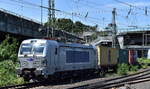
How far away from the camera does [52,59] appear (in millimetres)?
21203

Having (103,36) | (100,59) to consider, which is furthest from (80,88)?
(103,36)

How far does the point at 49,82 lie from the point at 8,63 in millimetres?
5981

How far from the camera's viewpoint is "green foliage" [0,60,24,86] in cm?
2182

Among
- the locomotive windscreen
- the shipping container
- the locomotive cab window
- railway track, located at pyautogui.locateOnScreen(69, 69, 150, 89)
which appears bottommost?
railway track, located at pyautogui.locateOnScreen(69, 69, 150, 89)

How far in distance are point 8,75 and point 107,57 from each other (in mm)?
12269

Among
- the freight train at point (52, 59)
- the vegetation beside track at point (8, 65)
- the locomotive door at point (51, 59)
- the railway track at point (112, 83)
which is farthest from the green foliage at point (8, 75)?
the railway track at point (112, 83)

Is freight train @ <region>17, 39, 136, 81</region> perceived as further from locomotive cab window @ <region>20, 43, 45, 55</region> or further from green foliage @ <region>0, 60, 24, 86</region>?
green foliage @ <region>0, 60, 24, 86</region>

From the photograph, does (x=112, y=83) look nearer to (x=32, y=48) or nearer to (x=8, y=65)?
(x=32, y=48)

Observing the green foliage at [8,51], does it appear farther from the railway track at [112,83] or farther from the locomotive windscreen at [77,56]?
the railway track at [112,83]

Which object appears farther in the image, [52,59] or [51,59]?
[52,59]

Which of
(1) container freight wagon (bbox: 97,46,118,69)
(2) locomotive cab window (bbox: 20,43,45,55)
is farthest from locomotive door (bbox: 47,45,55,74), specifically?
(1) container freight wagon (bbox: 97,46,118,69)

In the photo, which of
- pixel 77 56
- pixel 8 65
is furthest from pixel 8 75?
pixel 77 56

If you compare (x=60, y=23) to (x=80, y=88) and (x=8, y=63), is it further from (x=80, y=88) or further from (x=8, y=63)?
(x=80, y=88)

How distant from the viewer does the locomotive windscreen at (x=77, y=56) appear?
2361cm
